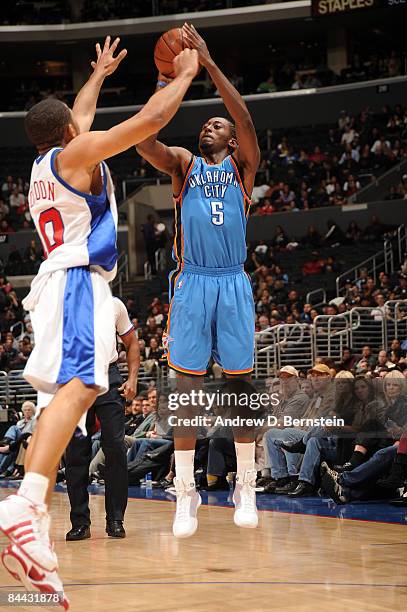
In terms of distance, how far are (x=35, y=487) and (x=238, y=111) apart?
9.42ft

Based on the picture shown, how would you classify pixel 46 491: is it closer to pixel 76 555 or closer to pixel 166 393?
pixel 76 555

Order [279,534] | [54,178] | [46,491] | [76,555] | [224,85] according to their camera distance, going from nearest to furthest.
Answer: [46,491] → [54,178] → [224,85] → [76,555] → [279,534]

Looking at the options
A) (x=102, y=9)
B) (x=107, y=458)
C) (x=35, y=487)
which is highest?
(x=102, y=9)

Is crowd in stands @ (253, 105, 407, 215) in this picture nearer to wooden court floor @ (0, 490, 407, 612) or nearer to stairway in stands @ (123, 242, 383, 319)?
stairway in stands @ (123, 242, 383, 319)

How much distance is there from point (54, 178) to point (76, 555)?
9.62ft

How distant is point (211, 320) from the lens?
6074 millimetres

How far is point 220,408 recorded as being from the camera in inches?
411

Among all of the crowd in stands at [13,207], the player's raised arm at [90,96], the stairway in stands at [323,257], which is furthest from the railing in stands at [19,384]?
the player's raised arm at [90,96]

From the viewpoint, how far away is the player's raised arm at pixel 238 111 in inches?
212

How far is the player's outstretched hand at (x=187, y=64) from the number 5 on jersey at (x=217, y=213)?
1262 mm

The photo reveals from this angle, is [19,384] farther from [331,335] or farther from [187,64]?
[187,64]

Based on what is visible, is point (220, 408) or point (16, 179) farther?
point (16, 179)

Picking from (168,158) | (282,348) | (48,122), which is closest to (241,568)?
(168,158)

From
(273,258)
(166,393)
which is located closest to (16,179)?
(273,258)
